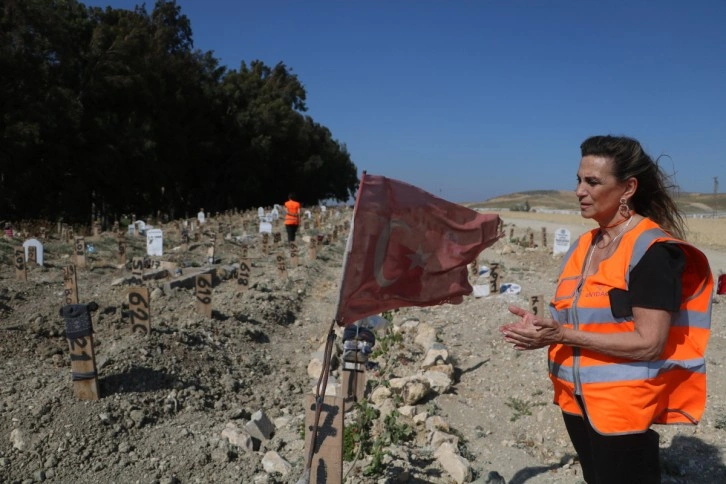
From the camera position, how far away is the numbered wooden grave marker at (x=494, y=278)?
9.04 metres

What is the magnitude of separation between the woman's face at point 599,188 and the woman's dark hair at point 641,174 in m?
0.02

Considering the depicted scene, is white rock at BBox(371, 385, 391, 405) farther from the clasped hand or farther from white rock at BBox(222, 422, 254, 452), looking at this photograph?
the clasped hand

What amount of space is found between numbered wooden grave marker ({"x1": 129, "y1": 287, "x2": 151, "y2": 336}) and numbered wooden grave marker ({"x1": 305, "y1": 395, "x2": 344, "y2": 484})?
142 inches

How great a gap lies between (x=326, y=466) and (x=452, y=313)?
20.2 ft

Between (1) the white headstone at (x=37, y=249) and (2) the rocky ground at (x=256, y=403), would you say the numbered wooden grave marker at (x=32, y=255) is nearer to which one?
(1) the white headstone at (x=37, y=249)

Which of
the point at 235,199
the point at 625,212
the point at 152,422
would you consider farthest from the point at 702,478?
the point at 235,199

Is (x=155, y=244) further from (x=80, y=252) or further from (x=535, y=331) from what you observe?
(x=535, y=331)

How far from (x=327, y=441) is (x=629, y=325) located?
51.4 inches

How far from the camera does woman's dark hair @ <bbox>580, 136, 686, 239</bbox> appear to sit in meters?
2.10

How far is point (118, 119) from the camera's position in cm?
2373

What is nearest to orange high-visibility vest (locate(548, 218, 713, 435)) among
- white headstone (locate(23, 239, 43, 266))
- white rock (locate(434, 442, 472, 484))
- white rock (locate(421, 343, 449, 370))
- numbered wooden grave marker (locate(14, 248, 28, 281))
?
white rock (locate(434, 442, 472, 484))

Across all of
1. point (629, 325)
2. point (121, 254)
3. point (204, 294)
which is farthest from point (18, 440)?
point (121, 254)

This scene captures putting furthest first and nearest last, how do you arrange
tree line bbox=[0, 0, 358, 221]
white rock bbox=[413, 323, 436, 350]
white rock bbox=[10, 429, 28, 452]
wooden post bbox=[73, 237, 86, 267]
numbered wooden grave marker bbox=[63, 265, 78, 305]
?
1. tree line bbox=[0, 0, 358, 221]
2. wooden post bbox=[73, 237, 86, 267]
3. white rock bbox=[413, 323, 436, 350]
4. numbered wooden grave marker bbox=[63, 265, 78, 305]
5. white rock bbox=[10, 429, 28, 452]

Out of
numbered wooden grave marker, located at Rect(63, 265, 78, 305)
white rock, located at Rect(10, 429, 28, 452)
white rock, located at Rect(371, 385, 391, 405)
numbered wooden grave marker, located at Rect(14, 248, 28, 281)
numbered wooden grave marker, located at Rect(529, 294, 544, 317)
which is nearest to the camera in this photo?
white rock, located at Rect(10, 429, 28, 452)
